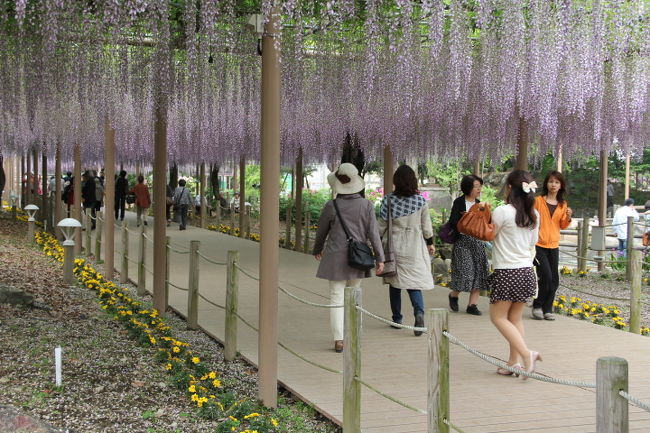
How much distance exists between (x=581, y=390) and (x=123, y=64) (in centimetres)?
504

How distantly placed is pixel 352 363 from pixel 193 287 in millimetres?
3092

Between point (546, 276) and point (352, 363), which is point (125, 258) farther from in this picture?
point (352, 363)

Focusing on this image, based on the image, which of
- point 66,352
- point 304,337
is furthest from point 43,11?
point 304,337

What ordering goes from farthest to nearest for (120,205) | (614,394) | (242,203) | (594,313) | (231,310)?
(120,205) < (242,203) < (594,313) < (231,310) < (614,394)

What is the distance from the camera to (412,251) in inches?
233

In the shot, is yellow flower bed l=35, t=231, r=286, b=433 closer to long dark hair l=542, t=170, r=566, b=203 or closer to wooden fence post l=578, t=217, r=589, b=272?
long dark hair l=542, t=170, r=566, b=203

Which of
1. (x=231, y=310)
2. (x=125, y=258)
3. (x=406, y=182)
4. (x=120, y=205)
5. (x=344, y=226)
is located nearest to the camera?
(x=344, y=226)

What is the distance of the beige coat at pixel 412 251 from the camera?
5.90 m

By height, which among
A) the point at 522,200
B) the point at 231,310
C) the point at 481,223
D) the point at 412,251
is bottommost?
the point at 231,310

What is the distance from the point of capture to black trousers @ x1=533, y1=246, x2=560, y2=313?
6.45m

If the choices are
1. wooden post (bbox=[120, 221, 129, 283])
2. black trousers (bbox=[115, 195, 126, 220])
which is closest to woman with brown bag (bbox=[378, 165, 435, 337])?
wooden post (bbox=[120, 221, 129, 283])

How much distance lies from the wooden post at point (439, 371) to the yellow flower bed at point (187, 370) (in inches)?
43.6

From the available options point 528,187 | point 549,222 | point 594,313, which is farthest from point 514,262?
point 594,313

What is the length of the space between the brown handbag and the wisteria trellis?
1327mm
